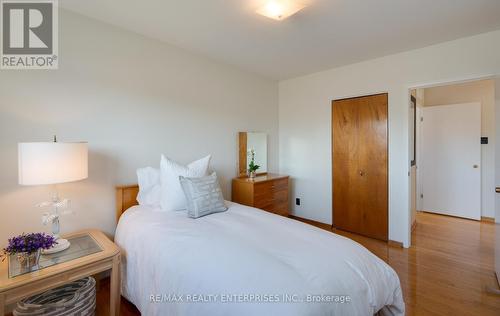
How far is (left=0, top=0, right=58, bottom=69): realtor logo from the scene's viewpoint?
5.86ft

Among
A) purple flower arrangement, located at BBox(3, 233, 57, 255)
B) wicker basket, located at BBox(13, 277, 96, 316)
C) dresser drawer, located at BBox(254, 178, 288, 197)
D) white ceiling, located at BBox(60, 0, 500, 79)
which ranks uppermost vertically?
white ceiling, located at BBox(60, 0, 500, 79)

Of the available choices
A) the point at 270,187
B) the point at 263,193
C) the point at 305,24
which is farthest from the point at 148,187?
the point at 305,24

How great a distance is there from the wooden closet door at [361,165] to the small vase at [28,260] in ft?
11.2

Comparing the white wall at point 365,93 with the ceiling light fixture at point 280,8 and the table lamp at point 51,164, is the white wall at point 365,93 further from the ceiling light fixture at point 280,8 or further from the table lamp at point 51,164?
the table lamp at point 51,164

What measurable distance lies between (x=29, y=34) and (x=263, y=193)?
111 inches

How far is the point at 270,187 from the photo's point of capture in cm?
336

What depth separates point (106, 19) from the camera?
85.5 inches

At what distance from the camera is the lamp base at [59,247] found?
1.58 metres

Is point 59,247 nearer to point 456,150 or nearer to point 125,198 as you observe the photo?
point 125,198

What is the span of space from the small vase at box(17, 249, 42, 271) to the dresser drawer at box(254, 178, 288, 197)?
2.20m

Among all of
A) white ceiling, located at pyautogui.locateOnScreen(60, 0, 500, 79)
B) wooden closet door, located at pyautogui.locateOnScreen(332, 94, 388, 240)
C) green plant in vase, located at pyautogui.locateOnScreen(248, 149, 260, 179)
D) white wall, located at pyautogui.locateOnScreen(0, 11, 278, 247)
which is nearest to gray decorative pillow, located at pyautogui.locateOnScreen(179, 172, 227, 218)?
white wall, located at pyautogui.locateOnScreen(0, 11, 278, 247)

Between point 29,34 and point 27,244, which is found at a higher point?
point 29,34

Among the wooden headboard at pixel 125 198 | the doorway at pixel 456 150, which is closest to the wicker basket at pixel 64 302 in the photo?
the wooden headboard at pixel 125 198

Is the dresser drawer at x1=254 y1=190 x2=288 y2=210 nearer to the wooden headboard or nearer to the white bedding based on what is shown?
the white bedding
